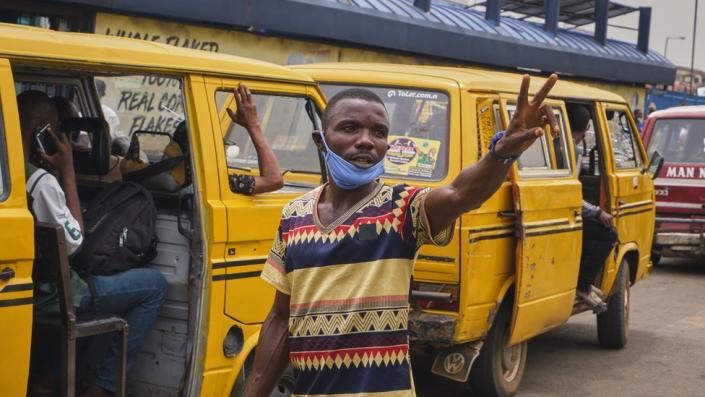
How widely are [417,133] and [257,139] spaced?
170 cm

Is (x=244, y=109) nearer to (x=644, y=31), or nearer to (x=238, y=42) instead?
(x=238, y=42)

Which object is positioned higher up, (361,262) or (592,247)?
(361,262)

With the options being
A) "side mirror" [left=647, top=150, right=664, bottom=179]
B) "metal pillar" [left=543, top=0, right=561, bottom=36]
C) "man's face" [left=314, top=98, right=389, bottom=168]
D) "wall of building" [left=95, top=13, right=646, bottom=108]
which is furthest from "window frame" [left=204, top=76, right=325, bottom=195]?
"metal pillar" [left=543, top=0, right=561, bottom=36]

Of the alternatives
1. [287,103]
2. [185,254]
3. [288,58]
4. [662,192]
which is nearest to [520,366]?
[287,103]

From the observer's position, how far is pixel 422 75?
21.3 ft

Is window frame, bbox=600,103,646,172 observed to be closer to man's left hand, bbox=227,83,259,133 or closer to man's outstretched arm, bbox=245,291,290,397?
man's left hand, bbox=227,83,259,133

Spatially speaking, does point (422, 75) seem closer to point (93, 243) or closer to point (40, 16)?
point (93, 243)

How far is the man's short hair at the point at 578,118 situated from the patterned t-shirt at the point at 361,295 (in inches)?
206

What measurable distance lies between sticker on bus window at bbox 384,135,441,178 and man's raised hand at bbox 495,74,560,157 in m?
3.57

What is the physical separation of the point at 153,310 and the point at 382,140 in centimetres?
194

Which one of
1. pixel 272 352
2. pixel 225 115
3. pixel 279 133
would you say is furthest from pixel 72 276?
pixel 279 133

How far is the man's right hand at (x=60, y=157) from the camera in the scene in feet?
14.1

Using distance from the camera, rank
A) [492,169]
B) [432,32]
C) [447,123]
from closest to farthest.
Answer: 1. [492,169]
2. [447,123]
3. [432,32]

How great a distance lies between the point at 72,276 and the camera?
429 centimetres
